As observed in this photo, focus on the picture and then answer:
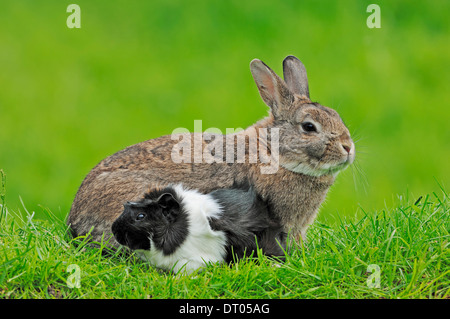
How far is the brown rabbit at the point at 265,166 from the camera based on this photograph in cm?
638

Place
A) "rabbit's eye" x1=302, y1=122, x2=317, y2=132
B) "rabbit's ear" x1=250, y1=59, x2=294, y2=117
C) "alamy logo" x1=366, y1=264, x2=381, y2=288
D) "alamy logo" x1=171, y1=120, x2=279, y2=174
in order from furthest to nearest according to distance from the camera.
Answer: "rabbit's ear" x1=250, y1=59, x2=294, y2=117 → "alamy logo" x1=171, y1=120, x2=279, y2=174 → "rabbit's eye" x1=302, y1=122, x2=317, y2=132 → "alamy logo" x1=366, y1=264, x2=381, y2=288

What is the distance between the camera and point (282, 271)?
18.0ft

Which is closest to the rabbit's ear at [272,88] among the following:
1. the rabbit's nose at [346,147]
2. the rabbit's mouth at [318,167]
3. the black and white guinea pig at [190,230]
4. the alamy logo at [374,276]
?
the rabbit's mouth at [318,167]

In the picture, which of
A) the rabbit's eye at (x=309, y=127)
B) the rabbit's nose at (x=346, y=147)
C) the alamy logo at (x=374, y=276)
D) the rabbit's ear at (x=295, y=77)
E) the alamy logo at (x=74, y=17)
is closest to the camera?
the alamy logo at (x=374, y=276)

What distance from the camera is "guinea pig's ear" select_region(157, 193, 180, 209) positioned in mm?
5992

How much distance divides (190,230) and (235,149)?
3.45ft

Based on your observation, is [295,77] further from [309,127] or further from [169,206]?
[169,206]

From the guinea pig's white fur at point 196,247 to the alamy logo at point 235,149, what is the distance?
67cm

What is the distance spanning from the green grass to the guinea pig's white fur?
0.10 metres

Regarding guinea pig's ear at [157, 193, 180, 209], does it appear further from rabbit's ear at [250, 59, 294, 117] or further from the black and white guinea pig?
rabbit's ear at [250, 59, 294, 117]

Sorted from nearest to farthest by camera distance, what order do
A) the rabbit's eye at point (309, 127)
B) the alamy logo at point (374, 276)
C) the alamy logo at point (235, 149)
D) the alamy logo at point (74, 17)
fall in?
the alamy logo at point (374, 276) → the rabbit's eye at point (309, 127) → the alamy logo at point (235, 149) → the alamy logo at point (74, 17)

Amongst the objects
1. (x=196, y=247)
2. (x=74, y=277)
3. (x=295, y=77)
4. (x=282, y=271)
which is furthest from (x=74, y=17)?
(x=282, y=271)

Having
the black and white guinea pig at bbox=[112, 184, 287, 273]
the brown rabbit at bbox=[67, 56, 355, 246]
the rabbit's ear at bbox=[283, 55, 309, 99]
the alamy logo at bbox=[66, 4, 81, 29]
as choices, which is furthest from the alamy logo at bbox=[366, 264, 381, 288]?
the alamy logo at bbox=[66, 4, 81, 29]

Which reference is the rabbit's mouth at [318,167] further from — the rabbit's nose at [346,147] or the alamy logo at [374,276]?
the alamy logo at [374,276]
